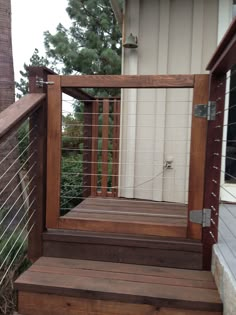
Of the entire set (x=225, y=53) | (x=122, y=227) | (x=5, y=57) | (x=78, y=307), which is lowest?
(x=78, y=307)

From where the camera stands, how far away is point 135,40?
11.6 feet

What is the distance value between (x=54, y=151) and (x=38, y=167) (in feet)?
0.50

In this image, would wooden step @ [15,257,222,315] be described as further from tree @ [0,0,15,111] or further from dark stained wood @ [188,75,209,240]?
tree @ [0,0,15,111]

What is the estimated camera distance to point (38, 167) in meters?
2.40

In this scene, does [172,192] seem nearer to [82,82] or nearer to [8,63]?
[82,82]

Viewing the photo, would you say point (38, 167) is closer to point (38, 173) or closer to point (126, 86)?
point (38, 173)

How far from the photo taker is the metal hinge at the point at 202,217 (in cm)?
224

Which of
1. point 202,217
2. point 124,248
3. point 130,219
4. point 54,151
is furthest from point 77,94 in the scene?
point 202,217

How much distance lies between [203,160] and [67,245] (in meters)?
1.07

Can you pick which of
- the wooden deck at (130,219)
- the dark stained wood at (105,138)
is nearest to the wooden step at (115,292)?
the wooden deck at (130,219)

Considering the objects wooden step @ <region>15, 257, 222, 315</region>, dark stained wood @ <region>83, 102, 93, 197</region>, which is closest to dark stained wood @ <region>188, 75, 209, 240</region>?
wooden step @ <region>15, 257, 222, 315</region>

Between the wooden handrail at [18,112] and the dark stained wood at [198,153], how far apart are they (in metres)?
1.01

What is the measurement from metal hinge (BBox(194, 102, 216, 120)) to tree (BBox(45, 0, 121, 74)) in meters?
6.39

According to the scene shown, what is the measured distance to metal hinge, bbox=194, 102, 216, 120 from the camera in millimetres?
2186
